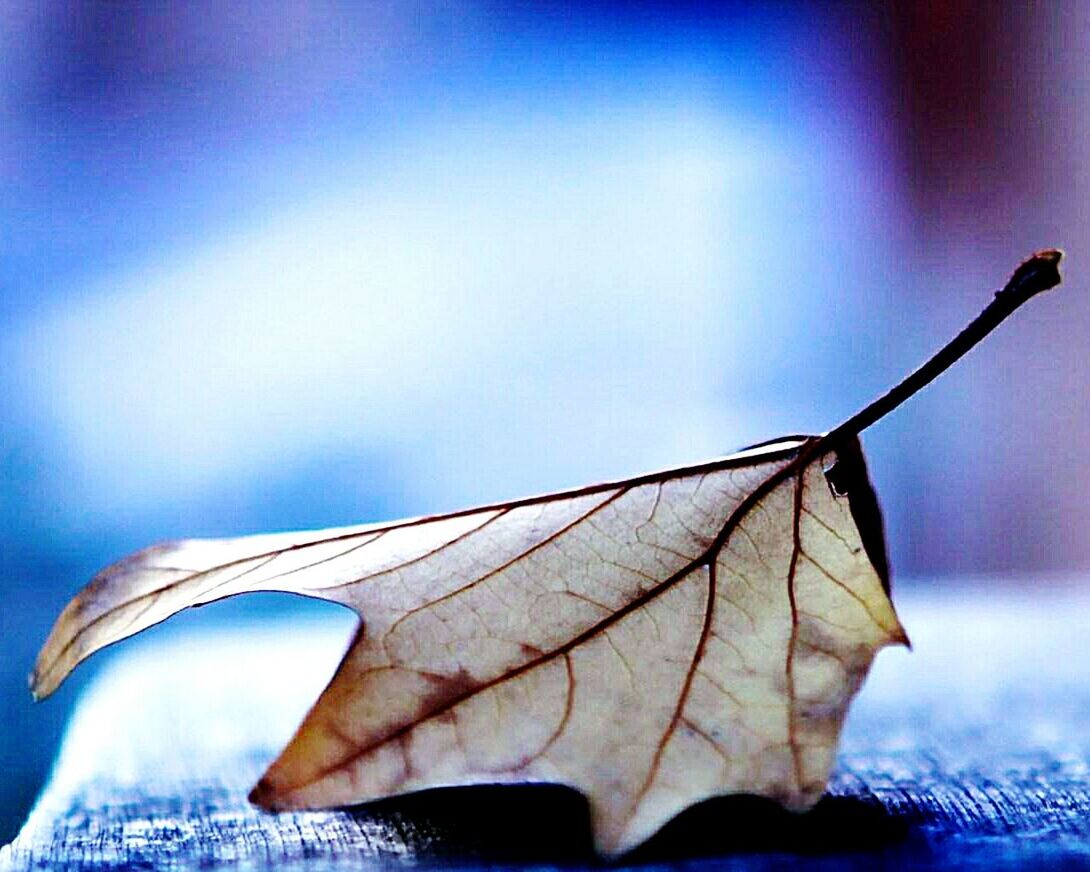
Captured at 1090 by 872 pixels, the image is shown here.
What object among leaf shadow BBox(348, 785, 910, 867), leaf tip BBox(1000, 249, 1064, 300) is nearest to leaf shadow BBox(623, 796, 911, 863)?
leaf shadow BBox(348, 785, 910, 867)

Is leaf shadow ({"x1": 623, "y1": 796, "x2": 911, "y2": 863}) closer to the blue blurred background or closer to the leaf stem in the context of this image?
the leaf stem

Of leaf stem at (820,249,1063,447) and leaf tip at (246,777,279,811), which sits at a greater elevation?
leaf stem at (820,249,1063,447)

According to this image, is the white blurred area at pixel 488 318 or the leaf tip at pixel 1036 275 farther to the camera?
the white blurred area at pixel 488 318

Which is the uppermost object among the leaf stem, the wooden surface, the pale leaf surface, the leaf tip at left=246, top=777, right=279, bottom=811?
the leaf stem

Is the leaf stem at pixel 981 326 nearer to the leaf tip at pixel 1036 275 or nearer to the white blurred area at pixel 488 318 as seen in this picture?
the leaf tip at pixel 1036 275

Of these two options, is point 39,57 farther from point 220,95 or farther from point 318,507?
point 318,507

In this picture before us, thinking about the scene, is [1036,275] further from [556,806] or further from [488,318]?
[488,318]

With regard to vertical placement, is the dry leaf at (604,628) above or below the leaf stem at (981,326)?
below

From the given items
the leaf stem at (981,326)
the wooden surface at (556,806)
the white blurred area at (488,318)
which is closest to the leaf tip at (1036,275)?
the leaf stem at (981,326)
